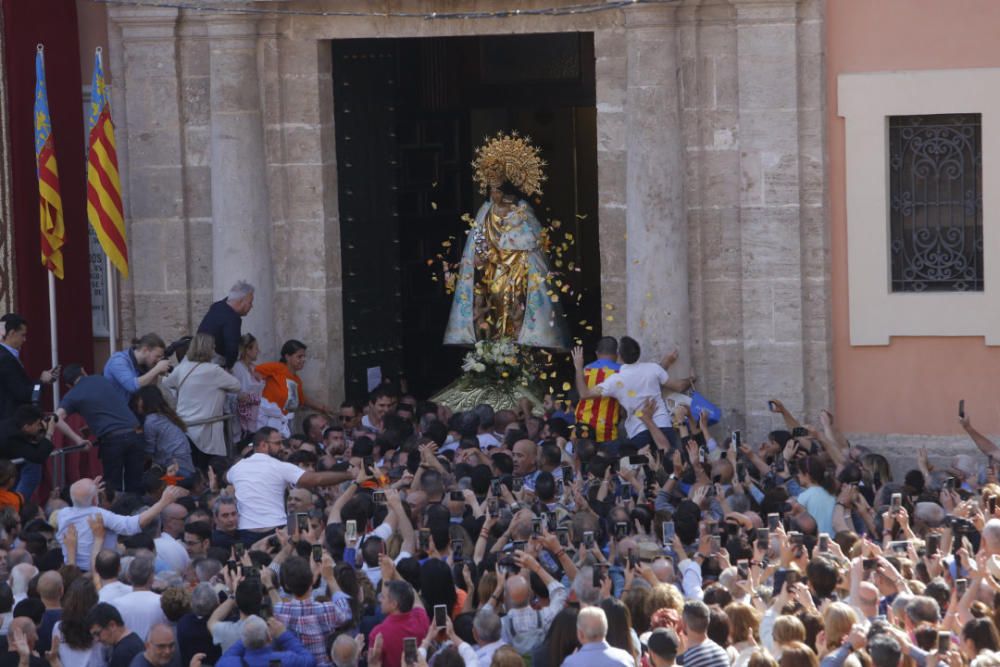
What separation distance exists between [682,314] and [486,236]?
7.69 ft

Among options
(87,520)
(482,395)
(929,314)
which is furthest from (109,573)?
(929,314)

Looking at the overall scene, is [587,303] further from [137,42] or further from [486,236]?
[137,42]

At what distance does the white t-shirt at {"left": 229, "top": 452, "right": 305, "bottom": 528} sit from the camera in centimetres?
1300

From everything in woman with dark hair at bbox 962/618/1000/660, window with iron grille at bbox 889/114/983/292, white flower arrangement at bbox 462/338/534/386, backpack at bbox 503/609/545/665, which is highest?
window with iron grille at bbox 889/114/983/292

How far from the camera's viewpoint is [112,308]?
677 inches

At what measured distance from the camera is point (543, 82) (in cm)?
2056

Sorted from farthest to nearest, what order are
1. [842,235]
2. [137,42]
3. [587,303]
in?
[587,303], [137,42], [842,235]

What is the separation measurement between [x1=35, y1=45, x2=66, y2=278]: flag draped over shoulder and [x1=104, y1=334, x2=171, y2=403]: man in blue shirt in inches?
64.9

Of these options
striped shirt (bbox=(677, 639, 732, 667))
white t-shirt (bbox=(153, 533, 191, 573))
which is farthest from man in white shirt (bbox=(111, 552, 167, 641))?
striped shirt (bbox=(677, 639, 732, 667))

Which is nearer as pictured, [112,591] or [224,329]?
[112,591]

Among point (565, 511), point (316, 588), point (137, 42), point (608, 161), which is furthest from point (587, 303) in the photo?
point (316, 588)

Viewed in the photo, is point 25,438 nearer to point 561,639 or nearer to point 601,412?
point 601,412

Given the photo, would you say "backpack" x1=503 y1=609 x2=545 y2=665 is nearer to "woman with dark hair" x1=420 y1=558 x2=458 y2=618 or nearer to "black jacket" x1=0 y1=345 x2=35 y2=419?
"woman with dark hair" x1=420 y1=558 x2=458 y2=618

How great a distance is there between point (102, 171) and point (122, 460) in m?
3.02
